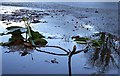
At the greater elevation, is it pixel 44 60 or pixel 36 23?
pixel 36 23

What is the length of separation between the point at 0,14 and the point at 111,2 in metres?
1.01

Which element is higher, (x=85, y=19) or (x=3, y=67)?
(x=85, y=19)

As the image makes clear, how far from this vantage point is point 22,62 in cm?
189

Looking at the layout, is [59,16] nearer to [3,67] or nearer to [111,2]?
[111,2]

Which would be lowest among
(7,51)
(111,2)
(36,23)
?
(7,51)

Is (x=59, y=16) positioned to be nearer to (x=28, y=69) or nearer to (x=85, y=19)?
(x=85, y=19)

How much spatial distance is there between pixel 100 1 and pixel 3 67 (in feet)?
3.53

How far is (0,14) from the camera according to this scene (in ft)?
6.28

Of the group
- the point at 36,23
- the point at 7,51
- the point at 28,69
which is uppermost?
the point at 36,23

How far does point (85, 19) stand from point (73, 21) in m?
0.11

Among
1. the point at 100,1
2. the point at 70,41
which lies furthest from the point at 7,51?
the point at 100,1

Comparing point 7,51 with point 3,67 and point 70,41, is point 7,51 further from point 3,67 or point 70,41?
point 70,41

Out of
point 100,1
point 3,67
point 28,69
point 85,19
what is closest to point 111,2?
point 100,1

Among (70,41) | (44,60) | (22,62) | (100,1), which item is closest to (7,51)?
(22,62)
